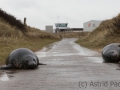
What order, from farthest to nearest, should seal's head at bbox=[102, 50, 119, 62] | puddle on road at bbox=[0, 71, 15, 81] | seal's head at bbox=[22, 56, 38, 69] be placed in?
seal's head at bbox=[102, 50, 119, 62] → seal's head at bbox=[22, 56, 38, 69] → puddle on road at bbox=[0, 71, 15, 81]

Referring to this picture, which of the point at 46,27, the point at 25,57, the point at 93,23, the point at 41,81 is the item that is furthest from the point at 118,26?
the point at 46,27

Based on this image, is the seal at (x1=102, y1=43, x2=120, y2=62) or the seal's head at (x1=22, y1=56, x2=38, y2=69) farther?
the seal at (x1=102, y1=43, x2=120, y2=62)

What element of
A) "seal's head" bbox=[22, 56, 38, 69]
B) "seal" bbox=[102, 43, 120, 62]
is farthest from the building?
"seal's head" bbox=[22, 56, 38, 69]

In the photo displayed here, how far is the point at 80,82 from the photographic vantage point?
970 centimetres

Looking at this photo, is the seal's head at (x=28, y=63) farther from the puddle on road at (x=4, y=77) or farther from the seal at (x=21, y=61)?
the puddle on road at (x=4, y=77)

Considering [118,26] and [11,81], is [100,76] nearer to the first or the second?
[11,81]

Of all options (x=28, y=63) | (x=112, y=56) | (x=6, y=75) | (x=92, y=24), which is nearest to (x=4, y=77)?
(x=6, y=75)

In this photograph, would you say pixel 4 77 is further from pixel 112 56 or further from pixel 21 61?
pixel 112 56

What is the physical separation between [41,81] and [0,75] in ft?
6.81

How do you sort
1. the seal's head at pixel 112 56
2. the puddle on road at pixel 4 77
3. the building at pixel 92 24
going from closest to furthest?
the puddle on road at pixel 4 77
the seal's head at pixel 112 56
the building at pixel 92 24

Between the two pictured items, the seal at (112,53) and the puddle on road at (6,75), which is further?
the seal at (112,53)

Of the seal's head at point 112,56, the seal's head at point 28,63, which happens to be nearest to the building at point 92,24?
the seal's head at point 112,56

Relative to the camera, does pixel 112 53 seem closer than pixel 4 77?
No

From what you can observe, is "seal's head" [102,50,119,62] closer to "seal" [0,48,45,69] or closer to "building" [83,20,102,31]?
"seal" [0,48,45,69]
